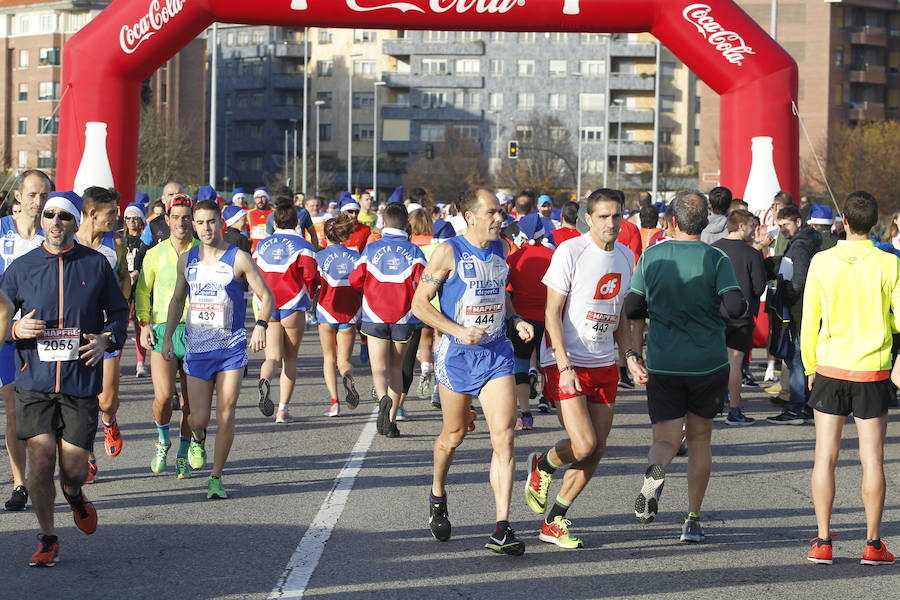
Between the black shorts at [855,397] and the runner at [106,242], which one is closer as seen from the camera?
the black shorts at [855,397]

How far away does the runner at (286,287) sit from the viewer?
1290 centimetres

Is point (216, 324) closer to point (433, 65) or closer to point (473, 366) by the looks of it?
point (473, 366)

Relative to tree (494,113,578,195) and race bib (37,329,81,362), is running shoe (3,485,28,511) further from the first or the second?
tree (494,113,578,195)

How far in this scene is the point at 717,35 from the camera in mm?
18172

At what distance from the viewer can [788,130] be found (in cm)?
1877

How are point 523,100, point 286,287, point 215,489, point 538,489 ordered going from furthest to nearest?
point 523,100 < point 286,287 < point 215,489 < point 538,489

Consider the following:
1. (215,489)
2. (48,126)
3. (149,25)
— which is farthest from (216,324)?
(48,126)

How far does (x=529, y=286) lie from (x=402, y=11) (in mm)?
6857

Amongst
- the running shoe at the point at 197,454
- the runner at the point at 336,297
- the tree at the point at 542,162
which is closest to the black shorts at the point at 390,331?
the runner at the point at 336,297

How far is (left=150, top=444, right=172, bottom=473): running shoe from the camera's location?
1008 centimetres

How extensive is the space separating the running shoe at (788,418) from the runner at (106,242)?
238 inches

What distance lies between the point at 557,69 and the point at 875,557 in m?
103

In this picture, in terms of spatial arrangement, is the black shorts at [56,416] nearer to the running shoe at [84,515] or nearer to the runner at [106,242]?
the running shoe at [84,515]

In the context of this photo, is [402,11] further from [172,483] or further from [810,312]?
[810,312]
